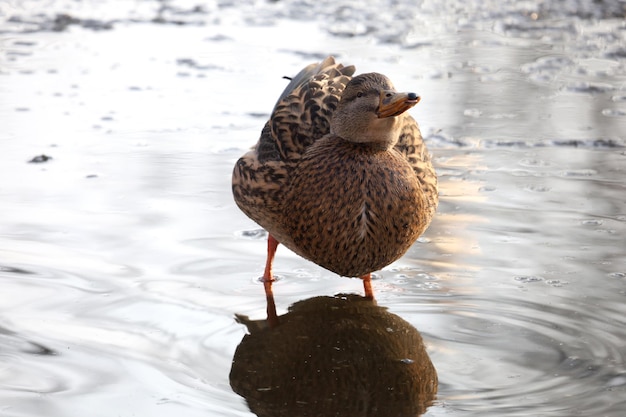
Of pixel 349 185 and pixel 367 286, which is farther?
pixel 367 286

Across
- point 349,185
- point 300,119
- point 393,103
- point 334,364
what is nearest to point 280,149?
point 300,119

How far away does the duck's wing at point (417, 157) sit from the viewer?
4.71 meters

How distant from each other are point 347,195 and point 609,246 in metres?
1.44

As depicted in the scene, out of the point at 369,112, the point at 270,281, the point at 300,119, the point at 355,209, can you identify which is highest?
the point at 369,112

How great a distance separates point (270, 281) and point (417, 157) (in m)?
0.87

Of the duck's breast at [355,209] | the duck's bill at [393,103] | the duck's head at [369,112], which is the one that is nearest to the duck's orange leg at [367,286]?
the duck's breast at [355,209]

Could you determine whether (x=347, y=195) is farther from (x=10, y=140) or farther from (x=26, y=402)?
(x=10, y=140)

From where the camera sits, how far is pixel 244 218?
553 cm

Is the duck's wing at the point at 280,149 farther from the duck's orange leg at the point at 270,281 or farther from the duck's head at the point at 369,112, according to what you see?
the duck's head at the point at 369,112

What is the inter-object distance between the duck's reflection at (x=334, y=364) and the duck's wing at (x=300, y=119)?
71cm

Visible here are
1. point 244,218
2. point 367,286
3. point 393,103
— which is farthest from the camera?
point 244,218

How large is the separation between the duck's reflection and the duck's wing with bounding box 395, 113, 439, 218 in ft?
1.82

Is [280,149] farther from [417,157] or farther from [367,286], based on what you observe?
[367,286]

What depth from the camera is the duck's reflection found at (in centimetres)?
358
